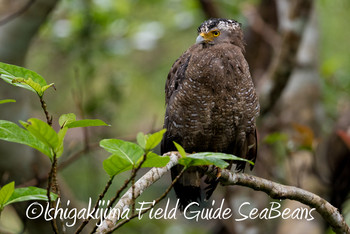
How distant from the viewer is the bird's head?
3.33 meters

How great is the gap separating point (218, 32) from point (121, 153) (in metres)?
1.95

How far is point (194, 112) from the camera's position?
333cm

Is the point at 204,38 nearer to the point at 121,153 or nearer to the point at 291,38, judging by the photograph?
the point at 291,38

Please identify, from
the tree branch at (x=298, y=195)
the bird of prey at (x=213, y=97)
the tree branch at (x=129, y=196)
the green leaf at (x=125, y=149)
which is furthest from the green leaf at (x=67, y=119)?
the bird of prey at (x=213, y=97)

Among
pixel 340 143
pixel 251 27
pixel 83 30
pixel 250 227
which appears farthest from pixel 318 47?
pixel 83 30

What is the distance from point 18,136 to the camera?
160 cm

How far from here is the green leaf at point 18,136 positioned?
158 centimetres

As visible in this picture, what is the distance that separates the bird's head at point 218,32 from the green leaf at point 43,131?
6.33 feet

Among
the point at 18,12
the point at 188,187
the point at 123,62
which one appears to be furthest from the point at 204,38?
the point at 123,62

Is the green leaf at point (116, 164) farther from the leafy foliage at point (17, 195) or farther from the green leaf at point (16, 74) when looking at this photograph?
the green leaf at point (16, 74)

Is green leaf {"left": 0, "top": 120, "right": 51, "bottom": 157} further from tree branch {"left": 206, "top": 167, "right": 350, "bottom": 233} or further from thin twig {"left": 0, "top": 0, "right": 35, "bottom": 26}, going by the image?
thin twig {"left": 0, "top": 0, "right": 35, "bottom": 26}

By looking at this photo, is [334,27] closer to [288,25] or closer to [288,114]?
[288,114]

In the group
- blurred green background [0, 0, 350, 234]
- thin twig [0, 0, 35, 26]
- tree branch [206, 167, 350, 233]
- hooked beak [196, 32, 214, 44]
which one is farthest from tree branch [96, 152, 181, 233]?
thin twig [0, 0, 35, 26]

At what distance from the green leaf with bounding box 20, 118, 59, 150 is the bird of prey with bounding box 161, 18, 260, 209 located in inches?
68.0
